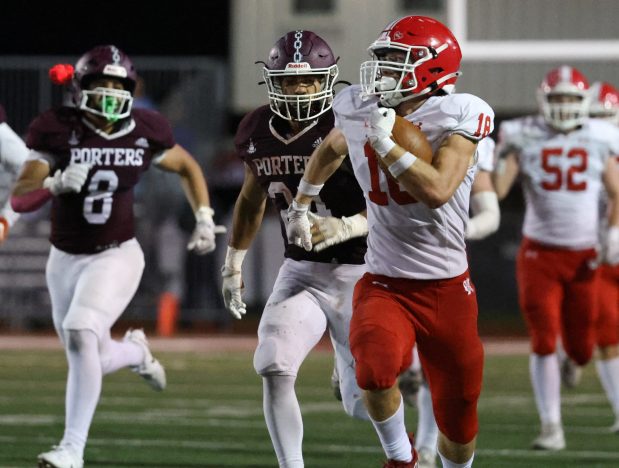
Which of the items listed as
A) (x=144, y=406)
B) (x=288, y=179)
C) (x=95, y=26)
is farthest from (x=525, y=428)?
(x=95, y=26)

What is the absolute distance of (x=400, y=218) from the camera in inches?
201

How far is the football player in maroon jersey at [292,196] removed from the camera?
5.52 m

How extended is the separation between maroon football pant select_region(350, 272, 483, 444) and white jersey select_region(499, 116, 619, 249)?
8.91 feet

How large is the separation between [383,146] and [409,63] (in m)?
0.43

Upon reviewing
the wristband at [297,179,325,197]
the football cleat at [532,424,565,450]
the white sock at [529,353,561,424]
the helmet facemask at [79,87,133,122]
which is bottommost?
the football cleat at [532,424,565,450]

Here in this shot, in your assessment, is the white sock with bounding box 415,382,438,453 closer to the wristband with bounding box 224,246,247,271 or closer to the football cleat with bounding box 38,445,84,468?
the wristband with bounding box 224,246,247,271

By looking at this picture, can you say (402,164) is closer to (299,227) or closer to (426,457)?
(299,227)

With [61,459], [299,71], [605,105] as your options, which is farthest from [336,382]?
[605,105]

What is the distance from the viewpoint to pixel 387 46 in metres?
5.02

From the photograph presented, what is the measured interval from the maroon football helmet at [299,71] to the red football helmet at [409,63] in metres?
0.54

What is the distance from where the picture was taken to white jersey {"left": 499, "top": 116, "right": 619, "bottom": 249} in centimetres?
778

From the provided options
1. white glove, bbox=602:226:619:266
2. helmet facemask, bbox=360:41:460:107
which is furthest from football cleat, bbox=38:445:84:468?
white glove, bbox=602:226:619:266

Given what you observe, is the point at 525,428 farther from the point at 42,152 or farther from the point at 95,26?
the point at 95,26

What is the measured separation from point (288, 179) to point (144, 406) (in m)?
3.13
